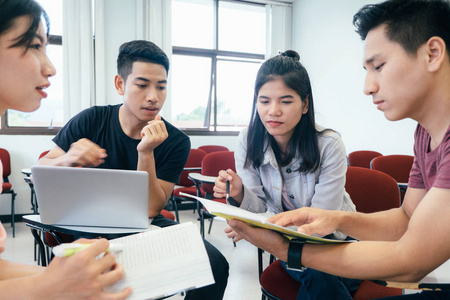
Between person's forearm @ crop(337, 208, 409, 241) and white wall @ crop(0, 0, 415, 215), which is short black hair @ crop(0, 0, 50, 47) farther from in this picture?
white wall @ crop(0, 0, 415, 215)

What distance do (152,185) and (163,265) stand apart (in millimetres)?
873

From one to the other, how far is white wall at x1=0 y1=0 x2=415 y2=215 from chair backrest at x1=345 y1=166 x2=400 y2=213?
2407 millimetres

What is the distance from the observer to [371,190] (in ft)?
5.25

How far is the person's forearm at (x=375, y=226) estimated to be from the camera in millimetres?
1109

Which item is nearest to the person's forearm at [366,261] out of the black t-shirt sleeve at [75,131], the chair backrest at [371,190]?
the chair backrest at [371,190]

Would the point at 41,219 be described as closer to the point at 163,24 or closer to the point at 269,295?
the point at 269,295

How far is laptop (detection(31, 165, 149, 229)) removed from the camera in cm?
115

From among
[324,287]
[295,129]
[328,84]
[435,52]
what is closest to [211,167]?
[295,129]

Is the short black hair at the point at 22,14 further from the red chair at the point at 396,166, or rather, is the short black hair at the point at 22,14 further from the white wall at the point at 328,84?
the white wall at the point at 328,84

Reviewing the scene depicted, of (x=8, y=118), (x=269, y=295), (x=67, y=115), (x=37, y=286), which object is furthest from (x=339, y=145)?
(x=8, y=118)

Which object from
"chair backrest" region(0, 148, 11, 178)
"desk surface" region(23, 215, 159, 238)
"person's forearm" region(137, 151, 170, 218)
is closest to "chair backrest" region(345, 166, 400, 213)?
"person's forearm" region(137, 151, 170, 218)

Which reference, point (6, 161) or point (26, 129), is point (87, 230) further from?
point (26, 129)

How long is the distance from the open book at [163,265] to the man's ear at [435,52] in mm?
733

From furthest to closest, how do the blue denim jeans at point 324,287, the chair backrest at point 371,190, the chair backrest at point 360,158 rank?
the chair backrest at point 360,158
the chair backrest at point 371,190
the blue denim jeans at point 324,287
